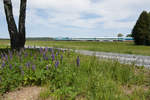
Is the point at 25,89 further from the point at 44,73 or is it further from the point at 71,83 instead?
the point at 71,83

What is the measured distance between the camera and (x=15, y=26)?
657cm

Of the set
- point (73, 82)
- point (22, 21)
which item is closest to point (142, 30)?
point (22, 21)

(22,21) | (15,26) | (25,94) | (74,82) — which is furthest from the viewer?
(22,21)

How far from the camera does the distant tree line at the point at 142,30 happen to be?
24250mm

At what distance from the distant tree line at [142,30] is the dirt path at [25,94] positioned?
2571 cm

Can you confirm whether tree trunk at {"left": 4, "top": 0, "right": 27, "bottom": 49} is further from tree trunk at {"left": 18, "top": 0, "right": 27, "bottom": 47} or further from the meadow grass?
the meadow grass

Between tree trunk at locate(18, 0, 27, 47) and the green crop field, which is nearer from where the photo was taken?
the green crop field

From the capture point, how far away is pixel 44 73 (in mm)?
3223

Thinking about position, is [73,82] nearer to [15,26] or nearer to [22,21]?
[15,26]

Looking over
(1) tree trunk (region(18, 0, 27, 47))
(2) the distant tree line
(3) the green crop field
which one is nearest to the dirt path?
(3) the green crop field

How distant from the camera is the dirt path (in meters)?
2.76

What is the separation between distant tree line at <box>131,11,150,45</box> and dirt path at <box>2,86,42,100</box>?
1012 inches

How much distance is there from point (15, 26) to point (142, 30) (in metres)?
24.1

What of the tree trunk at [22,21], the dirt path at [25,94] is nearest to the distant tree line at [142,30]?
the tree trunk at [22,21]
